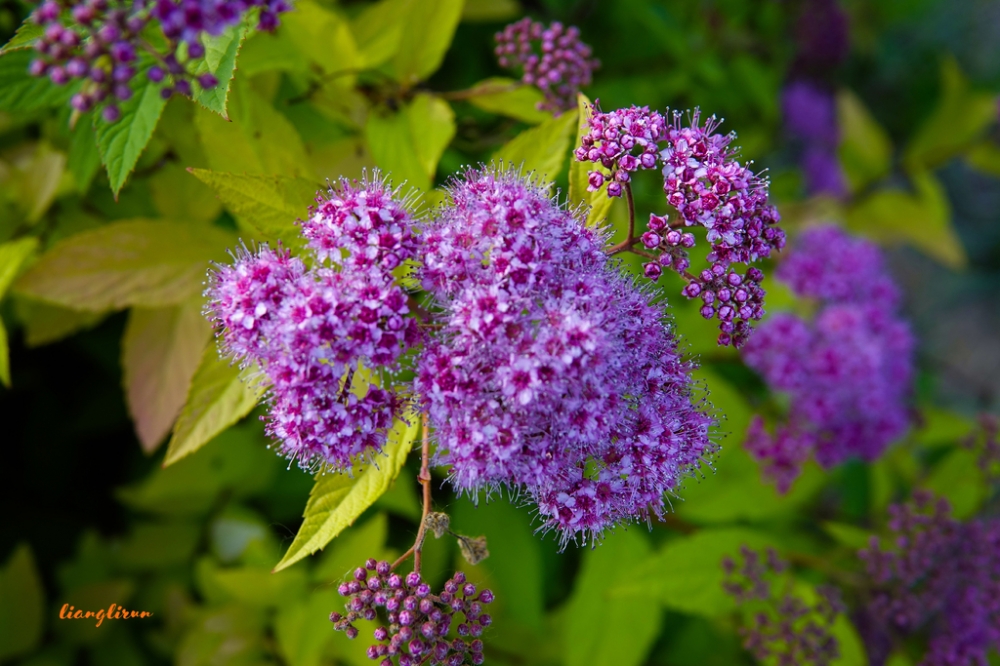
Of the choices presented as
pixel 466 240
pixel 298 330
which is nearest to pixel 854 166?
pixel 466 240

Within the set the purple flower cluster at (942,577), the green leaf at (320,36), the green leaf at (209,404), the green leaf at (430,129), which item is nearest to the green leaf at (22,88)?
the green leaf at (320,36)

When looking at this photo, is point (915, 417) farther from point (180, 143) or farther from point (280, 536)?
point (180, 143)

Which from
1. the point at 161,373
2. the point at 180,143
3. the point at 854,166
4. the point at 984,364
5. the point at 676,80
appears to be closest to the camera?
the point at 180,143

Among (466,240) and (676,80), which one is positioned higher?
(466,240)

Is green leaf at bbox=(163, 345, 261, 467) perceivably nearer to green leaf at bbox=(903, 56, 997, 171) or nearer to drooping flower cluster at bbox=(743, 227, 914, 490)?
drooping flower cluster at bbox=(743, 227, 914, 490)

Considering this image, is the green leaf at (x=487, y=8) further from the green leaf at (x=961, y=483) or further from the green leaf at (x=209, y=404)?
the green leaf at (x=961, y=483)

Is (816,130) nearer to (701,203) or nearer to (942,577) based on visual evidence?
(942,577)

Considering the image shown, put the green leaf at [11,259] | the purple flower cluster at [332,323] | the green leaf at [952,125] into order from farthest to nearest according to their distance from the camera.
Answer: the green leaf at [952,125], the green leaf at [11,259], the purple flower cluster at [332,323]
